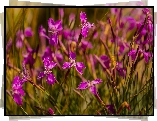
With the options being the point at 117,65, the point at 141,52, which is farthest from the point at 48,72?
the point at 141,52

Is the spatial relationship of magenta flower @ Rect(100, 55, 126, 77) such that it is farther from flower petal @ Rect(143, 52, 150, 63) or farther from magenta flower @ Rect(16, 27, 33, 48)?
magenta flower @ Rect(16, 27, 33, 48)

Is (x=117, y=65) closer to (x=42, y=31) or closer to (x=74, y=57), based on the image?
(x=74, y=57)

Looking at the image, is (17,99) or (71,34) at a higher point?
(71,34)

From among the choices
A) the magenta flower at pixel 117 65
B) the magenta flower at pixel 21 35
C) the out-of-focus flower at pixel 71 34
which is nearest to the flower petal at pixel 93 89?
the magenta flower at pixel 117 65

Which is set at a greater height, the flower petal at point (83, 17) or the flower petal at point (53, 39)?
the flower petal at point (83, 17)

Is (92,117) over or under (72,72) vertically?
under

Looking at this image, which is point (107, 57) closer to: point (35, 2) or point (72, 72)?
point (72, 72)

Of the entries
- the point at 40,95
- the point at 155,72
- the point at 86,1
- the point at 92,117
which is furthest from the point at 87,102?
the point at 86,1

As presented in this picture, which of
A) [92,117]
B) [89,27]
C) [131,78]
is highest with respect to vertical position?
[89,27]

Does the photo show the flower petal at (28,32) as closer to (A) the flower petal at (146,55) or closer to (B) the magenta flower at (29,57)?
(B) the magenta flower at (29,57)
